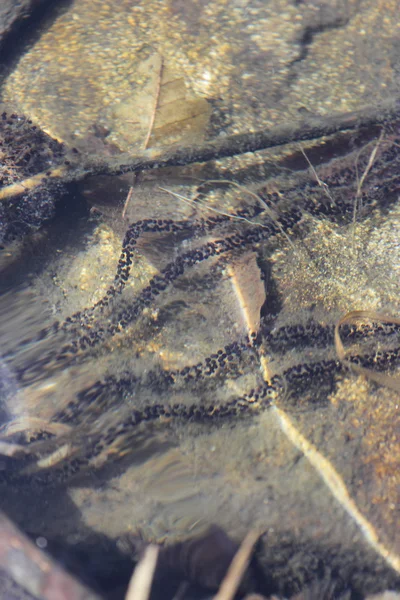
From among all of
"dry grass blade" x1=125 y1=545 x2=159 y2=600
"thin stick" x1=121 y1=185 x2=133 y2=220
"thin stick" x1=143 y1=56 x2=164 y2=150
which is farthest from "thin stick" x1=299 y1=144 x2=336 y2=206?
"dry grass blade" x1=125 y1=545 x2=159 y2=600

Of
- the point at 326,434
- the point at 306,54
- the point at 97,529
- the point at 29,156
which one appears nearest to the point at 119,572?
the point at 97,529

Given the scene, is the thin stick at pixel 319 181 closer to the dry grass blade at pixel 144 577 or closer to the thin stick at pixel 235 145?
the thin stick at pixel 235 145

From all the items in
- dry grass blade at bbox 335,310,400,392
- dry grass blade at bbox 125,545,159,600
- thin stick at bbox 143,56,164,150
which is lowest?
dry grass blade at bbox 125,545,159,600

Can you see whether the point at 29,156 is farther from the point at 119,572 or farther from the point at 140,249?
the point at 119,572

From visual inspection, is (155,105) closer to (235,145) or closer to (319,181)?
(235,145)

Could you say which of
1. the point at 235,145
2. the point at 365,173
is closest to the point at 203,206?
the point at 235,145

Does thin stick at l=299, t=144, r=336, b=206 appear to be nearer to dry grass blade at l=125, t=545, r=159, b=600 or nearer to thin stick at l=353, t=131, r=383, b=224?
thin stick at l=353, t=131, r=383, b=224
